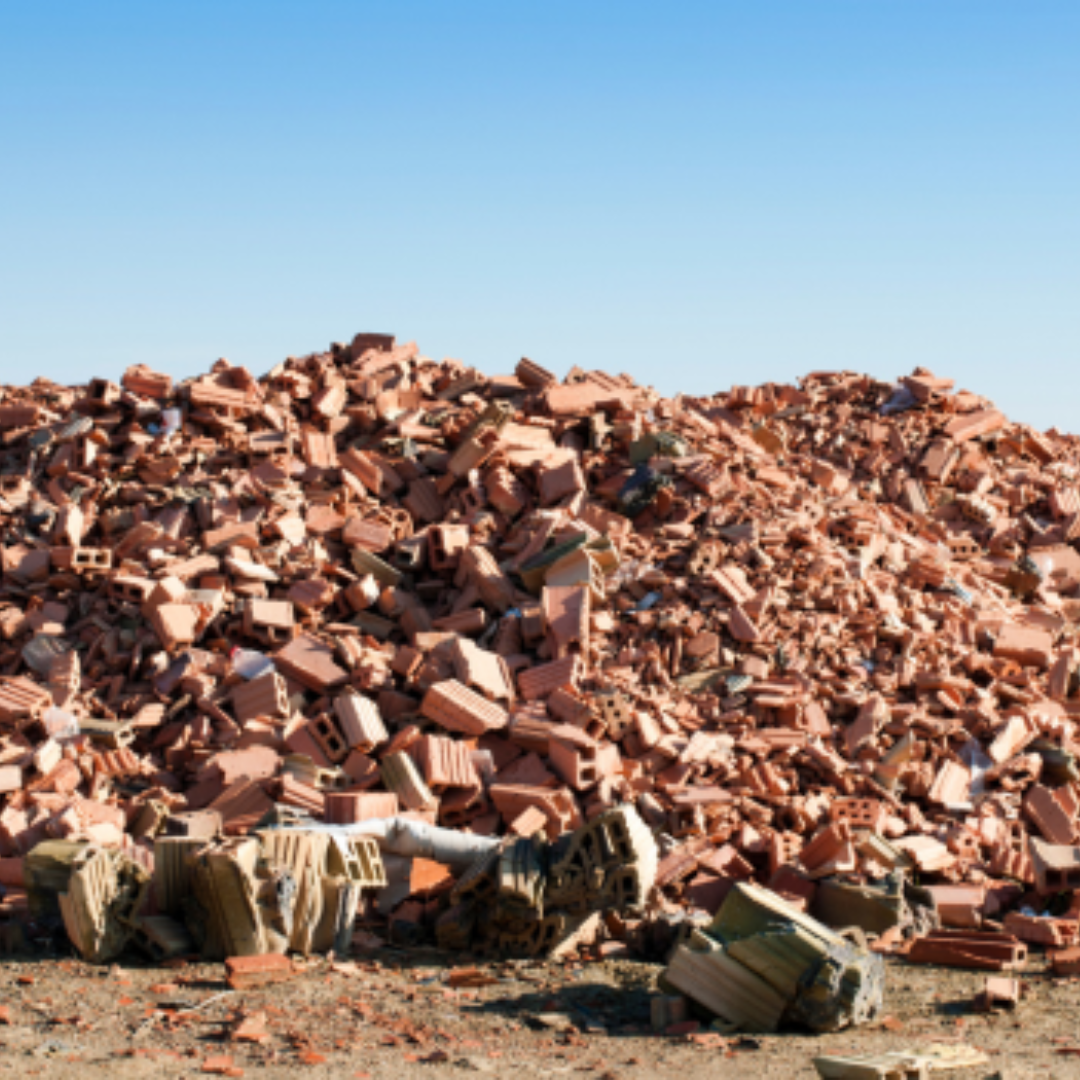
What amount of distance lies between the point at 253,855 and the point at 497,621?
4.29 m

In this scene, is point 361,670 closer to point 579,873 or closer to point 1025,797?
point 579,873

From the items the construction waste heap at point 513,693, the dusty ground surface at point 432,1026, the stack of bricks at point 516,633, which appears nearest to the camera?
the dusty ground surface at point 432,1026

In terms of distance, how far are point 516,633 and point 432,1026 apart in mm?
4841

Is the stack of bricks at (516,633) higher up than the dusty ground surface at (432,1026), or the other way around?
the stack of bricks at (516,633)

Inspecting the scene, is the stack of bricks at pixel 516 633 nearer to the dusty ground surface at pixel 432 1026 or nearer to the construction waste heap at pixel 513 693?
the construction waste heap at pixel 513 693

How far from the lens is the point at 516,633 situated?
11.8m

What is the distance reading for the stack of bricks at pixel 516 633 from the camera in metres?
10.1

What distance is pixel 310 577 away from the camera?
489 inches

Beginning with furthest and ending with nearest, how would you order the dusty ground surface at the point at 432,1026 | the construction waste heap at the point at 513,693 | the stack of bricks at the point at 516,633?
the stack of bricks at the point at 516,633
the construction waste heap at the point at 513,693
the dusty ground surface at the point at 432,1026

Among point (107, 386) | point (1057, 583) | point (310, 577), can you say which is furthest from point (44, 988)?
point (1057, 583)

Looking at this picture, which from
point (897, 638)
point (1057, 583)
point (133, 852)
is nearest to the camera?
point (133, 852)

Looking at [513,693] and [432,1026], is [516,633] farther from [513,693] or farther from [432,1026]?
[432,1026]

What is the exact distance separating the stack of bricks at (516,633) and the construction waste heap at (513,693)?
39mm

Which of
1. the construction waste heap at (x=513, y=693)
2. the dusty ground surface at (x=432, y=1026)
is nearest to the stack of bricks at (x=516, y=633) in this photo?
the construction waste heap at (x=513, y=693)
